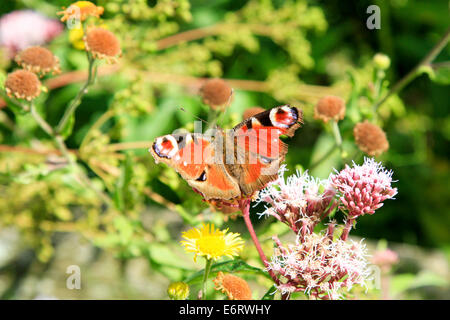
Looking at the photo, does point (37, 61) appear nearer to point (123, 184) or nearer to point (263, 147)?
point (123, 184)

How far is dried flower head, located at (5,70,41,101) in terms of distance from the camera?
4.00 feet

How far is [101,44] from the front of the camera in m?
1.28

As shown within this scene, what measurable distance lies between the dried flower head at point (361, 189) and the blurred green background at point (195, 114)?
427 mm

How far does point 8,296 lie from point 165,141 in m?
1.43

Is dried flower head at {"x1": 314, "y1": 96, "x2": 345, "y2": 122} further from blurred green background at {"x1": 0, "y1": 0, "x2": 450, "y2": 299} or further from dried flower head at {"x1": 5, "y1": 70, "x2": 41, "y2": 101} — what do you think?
dried flower head at {"x1": 5, "y1": 70, "x2": 41, "y2": 101}

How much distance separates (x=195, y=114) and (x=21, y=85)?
0.95 metres

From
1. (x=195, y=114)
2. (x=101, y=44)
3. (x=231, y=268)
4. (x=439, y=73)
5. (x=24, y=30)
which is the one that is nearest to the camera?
(x=231, y=268)

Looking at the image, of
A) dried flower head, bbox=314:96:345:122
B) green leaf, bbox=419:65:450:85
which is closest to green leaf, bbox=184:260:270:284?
dried flower head, bbox=314:96:345:122

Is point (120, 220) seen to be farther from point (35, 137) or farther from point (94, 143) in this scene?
point (35, 137)

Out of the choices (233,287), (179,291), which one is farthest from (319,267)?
(179,291)

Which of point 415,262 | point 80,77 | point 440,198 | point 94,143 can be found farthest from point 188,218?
point 440,198

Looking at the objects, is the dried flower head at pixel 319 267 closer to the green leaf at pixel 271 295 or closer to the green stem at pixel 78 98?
the green leaf at pixel 271 295

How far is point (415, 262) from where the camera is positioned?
256 cm

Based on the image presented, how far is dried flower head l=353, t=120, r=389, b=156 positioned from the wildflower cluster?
0.27m
